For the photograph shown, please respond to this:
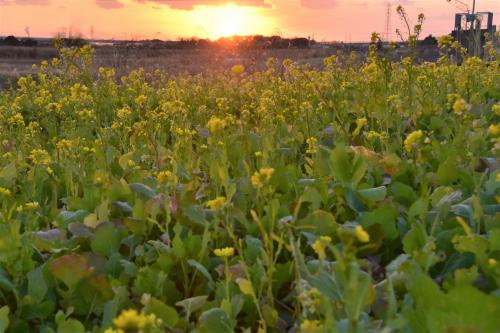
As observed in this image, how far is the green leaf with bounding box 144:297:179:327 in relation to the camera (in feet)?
5.64

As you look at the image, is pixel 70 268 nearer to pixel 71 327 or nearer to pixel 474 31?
pixel 71 327

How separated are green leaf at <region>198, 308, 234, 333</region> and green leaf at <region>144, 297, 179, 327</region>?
10cm

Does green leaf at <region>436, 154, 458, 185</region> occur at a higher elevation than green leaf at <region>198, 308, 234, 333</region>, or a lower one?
higher

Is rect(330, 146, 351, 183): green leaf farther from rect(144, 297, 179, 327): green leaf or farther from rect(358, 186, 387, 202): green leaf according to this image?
rect(144, 297, 179, 327): green leaf

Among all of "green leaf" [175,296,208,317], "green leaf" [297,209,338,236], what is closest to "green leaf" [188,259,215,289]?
"green leaf" [175,296,208,317]

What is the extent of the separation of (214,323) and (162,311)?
0.16 m

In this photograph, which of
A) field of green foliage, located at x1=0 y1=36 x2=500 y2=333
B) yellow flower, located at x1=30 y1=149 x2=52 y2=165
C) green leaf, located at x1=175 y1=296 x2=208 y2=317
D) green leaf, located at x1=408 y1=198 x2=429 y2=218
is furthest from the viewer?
yellow flower, located at x1=30 y1=149 x2=52 y2=165

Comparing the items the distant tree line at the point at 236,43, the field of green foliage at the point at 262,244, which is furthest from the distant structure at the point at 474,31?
the distant tree line at the point at 236,43

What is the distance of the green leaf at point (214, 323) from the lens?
1661mm

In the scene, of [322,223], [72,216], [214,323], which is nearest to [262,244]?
[322,223]

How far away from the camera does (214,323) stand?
1.67 meters

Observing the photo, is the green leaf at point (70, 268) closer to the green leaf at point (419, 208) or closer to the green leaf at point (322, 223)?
the green leaf at point (322, 223)

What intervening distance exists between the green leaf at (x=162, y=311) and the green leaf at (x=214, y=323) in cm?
10

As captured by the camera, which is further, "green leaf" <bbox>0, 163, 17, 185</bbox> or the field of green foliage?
"green leaf" <bbox>0, 163, 17, 185</bbox>
